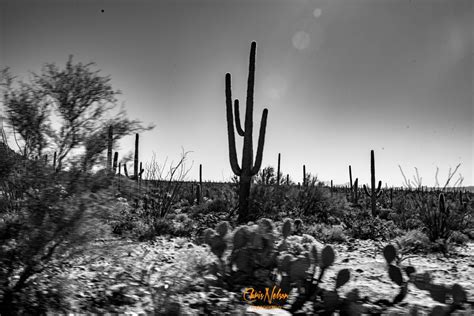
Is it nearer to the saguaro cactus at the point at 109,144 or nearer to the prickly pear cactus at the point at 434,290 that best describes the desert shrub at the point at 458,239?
the prickly pear cactus at the point at 434,290

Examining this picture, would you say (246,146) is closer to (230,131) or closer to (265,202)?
(230,131)

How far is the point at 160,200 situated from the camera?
10414 mm

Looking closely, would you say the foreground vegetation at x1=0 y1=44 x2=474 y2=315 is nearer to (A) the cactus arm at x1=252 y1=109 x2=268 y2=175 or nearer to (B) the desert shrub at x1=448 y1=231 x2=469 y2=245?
(B) the desert shrub at x1=448 y1=231 x2=469 y2=245

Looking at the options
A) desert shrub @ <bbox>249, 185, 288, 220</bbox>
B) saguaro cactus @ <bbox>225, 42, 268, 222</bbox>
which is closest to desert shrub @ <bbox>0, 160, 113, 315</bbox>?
saguaro cactus @ <bbox>225, 42, 268, 222</bbox>

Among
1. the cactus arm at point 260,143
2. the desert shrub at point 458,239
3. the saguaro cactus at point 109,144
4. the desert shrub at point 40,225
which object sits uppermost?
the cactus arm at point 260,143

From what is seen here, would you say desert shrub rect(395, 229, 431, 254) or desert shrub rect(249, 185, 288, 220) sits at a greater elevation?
desert shrub rect(249, 185, 288, 220)

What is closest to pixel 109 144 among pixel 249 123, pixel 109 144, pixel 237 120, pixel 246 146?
pixel 109 144

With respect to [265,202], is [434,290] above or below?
below

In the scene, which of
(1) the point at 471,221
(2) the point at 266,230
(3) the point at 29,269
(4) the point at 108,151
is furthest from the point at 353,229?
(3) the point at 29,269

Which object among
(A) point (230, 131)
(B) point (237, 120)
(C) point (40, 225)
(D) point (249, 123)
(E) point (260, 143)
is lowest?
(C) point (40, 225)

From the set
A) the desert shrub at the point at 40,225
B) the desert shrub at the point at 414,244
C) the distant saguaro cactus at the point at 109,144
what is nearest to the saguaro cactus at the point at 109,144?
the distant saguaro cactus at the point at 109,144

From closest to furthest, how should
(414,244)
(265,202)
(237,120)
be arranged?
(414,244)
(237,120)
(265,202)

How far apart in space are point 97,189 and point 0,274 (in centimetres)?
113

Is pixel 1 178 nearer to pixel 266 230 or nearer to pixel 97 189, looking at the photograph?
pixel 97 189
